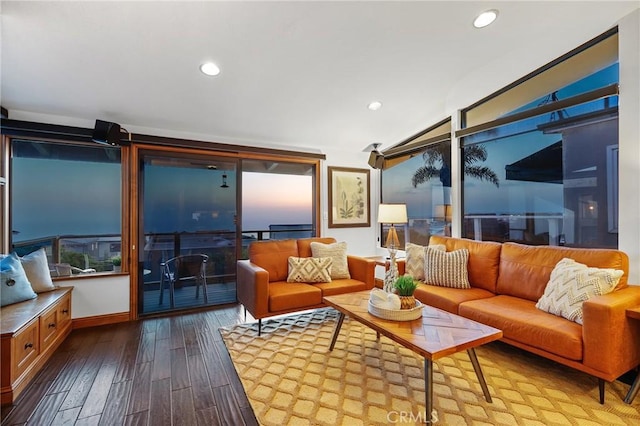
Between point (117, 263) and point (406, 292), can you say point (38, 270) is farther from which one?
point (406, 292)

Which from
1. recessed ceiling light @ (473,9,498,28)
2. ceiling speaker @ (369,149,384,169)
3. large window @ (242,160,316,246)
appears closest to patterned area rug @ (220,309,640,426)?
large window @ (242,160,316,246)

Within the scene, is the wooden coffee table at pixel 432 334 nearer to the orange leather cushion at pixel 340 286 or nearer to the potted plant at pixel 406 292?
the potted plant at pixel 406 292

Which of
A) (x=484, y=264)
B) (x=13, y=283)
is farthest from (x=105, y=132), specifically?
(x=484, y=264)

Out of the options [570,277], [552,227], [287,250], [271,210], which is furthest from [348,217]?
[570,277]

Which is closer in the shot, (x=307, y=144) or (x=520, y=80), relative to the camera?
(x=520, y=80)

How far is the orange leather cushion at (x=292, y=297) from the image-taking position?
114 inches

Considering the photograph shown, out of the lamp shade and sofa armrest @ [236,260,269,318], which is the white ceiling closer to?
the lamp shade

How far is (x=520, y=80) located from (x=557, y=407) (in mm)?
2982

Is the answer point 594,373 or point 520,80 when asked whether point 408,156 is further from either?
point 594,373

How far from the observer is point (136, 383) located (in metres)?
2.11

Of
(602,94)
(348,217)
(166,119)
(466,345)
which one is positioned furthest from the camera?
(348,217)

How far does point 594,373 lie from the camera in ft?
5.93

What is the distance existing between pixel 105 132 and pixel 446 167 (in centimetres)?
411

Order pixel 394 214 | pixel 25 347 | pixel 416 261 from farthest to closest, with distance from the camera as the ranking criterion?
pixel 394 214 < pixel 416 261 < pixel 25 347
